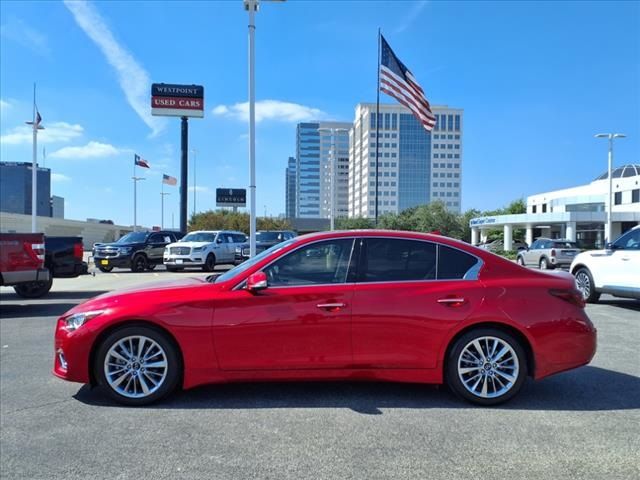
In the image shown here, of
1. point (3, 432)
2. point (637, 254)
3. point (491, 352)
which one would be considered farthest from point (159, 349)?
point (637, 254)

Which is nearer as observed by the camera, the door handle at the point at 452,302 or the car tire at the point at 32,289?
the door handle at the point at 452,302

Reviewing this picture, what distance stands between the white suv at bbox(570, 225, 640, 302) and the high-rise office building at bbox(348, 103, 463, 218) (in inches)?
4688

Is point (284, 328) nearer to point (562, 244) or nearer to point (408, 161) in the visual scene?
point (562, 244)

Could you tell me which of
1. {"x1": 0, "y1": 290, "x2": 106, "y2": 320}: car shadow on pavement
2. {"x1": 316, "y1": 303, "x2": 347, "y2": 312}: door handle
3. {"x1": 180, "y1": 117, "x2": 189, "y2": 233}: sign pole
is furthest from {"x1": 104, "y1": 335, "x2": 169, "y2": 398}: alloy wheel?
{"x1": 180, "y1": 117, "x2": 189, "y2": 233}: sign pole

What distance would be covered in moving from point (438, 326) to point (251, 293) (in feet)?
5.49

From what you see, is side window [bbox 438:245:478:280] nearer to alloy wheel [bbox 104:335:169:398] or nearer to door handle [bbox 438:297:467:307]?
door handle [bbox 438:297:467:307]

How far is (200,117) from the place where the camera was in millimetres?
43406

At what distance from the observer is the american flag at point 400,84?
1833 cm

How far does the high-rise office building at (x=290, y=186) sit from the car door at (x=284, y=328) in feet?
Answer: 568

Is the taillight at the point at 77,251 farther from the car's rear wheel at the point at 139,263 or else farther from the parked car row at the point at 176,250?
the car's rear wheel at the point at 139,263

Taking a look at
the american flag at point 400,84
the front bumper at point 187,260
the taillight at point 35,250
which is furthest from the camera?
the front bumper at point 187,260

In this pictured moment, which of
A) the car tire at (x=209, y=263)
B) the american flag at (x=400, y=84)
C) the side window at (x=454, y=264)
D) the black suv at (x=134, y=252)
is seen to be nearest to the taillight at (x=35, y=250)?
the side window at (x=454, y=264)

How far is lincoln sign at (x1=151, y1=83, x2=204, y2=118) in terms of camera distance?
43031 millimetres

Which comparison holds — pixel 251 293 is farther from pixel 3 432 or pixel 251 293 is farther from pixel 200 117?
pixel 200 117
